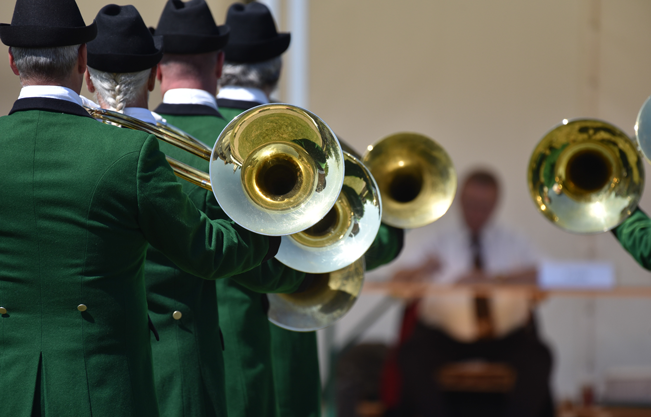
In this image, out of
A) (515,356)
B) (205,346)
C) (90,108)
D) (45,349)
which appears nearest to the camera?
(45,349)

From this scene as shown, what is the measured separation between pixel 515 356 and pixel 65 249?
3.98m

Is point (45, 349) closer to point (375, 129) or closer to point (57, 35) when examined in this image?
point (57, 35)

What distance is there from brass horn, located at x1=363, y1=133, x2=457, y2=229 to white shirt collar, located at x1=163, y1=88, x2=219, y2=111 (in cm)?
73

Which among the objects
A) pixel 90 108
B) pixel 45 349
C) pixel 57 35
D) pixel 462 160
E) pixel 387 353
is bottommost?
pixel 387 353

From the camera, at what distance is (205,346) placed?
2529mm

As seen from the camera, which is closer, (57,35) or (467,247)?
(57,35)

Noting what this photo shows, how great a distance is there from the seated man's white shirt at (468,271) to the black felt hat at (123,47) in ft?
10.8

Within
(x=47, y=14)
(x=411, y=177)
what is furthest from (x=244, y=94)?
(x=47, y=14)

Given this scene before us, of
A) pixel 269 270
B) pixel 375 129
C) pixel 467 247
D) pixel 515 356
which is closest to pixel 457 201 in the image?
pixel 467 247

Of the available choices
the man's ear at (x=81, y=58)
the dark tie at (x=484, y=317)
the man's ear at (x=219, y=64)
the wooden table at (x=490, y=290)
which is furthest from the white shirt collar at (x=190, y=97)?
the dark tie at (x=484, y=317)

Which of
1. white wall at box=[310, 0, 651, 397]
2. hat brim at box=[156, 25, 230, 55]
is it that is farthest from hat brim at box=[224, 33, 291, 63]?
white wall at box=[310, 0, 651, 397]

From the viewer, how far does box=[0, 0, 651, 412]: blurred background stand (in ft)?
20.9

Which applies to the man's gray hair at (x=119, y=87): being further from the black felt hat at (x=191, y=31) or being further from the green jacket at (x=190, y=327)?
the black felt hat at (x=191, y=31)

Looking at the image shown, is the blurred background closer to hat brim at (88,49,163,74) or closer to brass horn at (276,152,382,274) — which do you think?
brass horn at (276,152,382,274)
